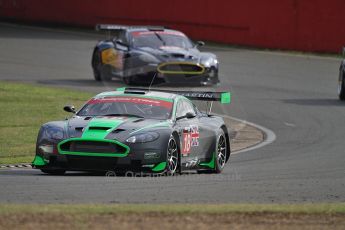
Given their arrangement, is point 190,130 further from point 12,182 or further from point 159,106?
point 12,182

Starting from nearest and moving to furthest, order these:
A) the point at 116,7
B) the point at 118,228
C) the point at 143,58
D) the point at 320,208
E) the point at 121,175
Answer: the point at 118,228 < the point at 320,208 < the point at 121,175 < the point at 143,58 < the point at 116,7

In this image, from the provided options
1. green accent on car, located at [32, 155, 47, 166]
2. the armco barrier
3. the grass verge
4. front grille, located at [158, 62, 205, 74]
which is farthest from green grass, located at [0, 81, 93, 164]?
the armco barrier

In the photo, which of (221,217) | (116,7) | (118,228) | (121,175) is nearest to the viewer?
(118,228)

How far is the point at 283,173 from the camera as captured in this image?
47.3 ft

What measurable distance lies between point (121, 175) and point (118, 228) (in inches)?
187

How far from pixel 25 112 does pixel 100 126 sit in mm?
8777

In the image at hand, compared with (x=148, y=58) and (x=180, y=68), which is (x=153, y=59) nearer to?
(x=148, y=58)

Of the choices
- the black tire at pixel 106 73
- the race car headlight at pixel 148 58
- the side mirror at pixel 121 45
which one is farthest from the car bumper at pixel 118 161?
the black tire at pixel 106 73

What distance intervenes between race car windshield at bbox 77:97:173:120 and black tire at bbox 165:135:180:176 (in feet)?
2.00

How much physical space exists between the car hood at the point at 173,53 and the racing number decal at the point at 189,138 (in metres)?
11.3

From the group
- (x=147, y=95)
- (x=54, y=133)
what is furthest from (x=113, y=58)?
(x=54, y=133)

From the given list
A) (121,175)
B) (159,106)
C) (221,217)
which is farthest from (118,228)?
(159,106)

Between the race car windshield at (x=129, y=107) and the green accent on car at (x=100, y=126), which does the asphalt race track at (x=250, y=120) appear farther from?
the race car windshield at (x=129, y=107)

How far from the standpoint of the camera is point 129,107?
47.4 ft
